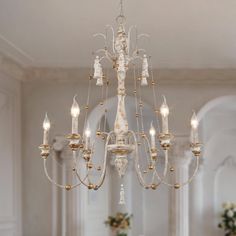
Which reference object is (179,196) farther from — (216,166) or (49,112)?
(216,166)

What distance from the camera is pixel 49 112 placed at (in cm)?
687

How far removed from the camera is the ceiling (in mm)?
4484

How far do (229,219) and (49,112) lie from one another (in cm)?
410

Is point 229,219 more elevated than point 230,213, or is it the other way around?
point 230,213

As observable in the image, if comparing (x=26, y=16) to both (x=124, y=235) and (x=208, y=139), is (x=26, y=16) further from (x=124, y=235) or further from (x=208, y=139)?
(x=208, y=139)

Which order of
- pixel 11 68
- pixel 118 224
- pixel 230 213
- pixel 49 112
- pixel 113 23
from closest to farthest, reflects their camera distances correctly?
pixel 113 23, pixel 11 68, pixel 49 112, pixel 118 224, pixel 230 213

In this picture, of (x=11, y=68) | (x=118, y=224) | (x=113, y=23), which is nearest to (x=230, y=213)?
(x=118, y=224)

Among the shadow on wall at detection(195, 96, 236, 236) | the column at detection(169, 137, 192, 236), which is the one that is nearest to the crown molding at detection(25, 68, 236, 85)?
the column at detection(169, 137, 192, 236)

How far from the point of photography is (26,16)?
4723 millimetres

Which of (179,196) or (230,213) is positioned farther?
(230,213)

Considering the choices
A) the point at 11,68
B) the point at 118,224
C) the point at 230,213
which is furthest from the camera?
the point at 230,213

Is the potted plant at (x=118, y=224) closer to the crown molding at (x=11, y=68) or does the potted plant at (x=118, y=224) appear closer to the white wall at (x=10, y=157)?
the white wall at (x=10, y=157)

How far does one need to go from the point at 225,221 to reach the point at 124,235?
2324 millimetres

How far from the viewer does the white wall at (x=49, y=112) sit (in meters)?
6.75
